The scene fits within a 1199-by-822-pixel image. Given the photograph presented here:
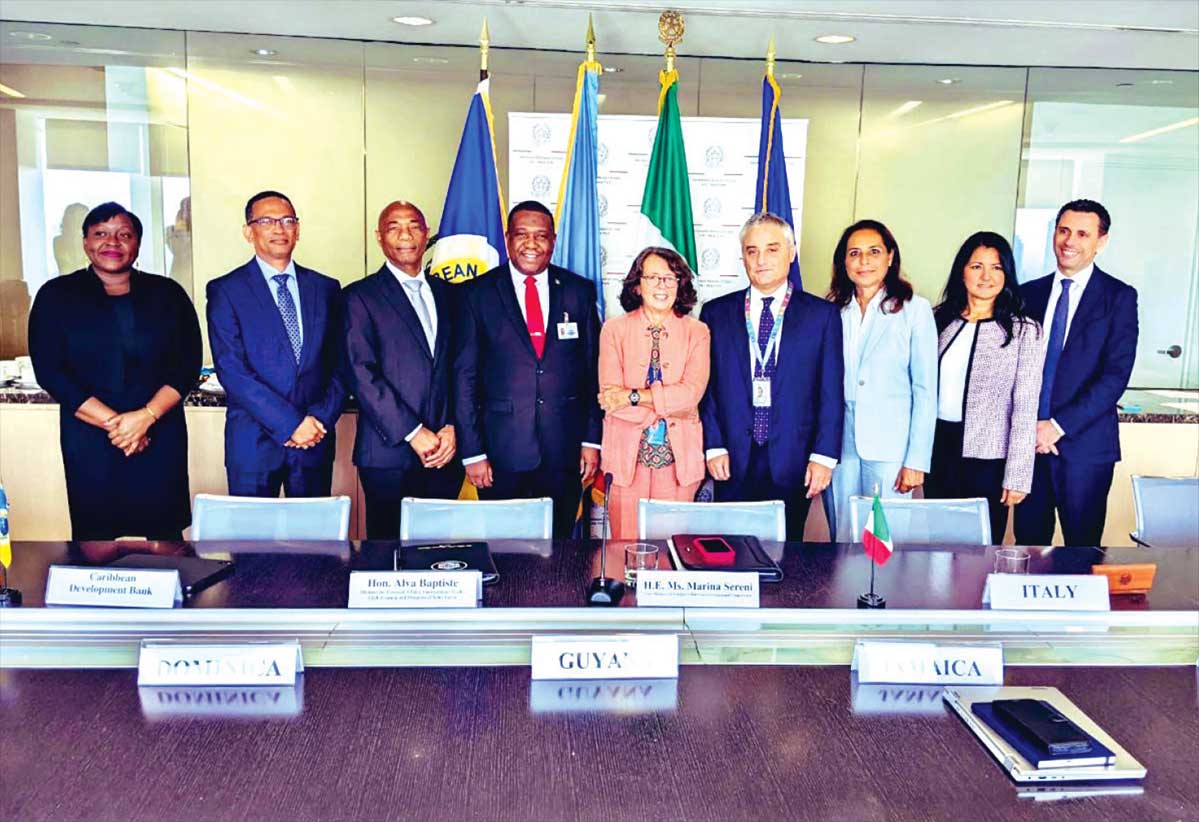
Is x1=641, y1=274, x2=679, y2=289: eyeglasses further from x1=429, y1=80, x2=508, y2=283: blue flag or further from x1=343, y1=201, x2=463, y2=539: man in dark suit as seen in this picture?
x1=429, y1=80, x2=508, y2=283: blue flag

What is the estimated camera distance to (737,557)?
2.43 m

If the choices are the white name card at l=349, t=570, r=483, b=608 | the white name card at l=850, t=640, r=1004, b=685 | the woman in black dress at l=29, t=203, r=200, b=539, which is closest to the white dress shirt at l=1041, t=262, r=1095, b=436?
the white name card at l=850, t=640, r=1004, b=685

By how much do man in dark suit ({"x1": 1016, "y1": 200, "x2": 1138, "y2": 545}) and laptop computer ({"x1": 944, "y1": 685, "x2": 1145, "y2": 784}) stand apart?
228cm

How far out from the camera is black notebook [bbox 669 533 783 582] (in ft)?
7.66

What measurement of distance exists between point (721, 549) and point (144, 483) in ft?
8.21

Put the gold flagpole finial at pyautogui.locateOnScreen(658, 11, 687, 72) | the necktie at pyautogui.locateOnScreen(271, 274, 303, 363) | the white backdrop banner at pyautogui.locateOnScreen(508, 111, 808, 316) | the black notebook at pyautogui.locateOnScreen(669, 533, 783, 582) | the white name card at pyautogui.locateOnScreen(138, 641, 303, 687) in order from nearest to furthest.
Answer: the white name card at pyautogui.locateOnScreen(138, 641, 303, 687) < the black notebook at pyautogui.locateOnScreen(669, 533, 783, 582) < the necktie at pyautogui.locateOnScreen(271, 274, 303, 363) < the gold flagpole finial at pyautogui.locateOnScreen(658, 11, 687, 72) < the white backdrop banner at pyautogui.locateOnScreen(508, 111, 808, 316)

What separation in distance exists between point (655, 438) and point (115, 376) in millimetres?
2093

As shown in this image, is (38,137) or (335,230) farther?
(335,230)

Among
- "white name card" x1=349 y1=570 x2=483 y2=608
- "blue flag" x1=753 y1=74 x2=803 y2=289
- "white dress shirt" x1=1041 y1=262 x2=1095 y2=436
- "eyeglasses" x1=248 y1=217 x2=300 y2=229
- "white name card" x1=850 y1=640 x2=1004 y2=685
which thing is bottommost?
"white name card" x1=850 y1=640 x2=1004 y2=685

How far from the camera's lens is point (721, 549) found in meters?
2.46

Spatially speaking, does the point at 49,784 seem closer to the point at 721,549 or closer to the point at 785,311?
the point at 721,549

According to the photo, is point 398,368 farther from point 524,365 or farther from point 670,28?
point 670,28

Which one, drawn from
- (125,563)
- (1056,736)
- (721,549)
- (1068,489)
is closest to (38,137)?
(125,563)

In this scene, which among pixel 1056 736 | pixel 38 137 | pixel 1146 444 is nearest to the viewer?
pixel 1056 736
